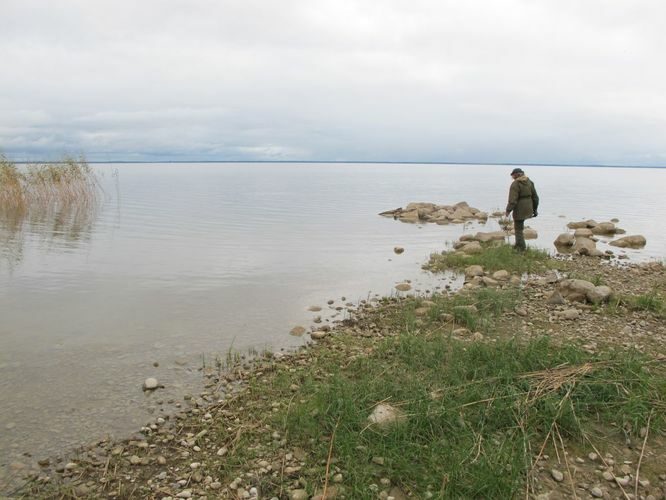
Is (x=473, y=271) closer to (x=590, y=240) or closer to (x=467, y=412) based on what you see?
(x=590, y=240)

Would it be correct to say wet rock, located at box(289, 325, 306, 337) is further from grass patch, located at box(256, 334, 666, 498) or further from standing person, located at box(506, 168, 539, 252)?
standing person, located at box(506, 168, 539, 252)

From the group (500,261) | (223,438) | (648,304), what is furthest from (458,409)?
(500,261)

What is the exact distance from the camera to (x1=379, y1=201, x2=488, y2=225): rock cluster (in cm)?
3281

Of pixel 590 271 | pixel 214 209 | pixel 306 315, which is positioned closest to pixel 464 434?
pixel 306 315

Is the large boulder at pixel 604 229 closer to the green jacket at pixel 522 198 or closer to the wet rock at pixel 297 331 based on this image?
the green jacket at pixel 522 198

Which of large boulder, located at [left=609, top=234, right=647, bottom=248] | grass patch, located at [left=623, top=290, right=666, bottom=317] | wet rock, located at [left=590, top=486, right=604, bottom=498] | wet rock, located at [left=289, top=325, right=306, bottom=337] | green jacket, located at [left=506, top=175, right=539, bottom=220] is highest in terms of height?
green jacket, located at [left=506, top=175, right=539, bottom=220]

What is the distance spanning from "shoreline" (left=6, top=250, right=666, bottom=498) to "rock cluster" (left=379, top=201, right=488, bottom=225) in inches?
918

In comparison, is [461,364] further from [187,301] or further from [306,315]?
[187,301]

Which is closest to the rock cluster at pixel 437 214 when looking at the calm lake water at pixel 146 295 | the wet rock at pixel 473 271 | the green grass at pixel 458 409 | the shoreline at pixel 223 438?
the calm lake water at pixel 146 295

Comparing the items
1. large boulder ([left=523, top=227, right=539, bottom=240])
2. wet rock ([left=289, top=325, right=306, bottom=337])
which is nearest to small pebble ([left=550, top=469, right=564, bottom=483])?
wet rock ([left=289, top=325, right=306, bottom=337])

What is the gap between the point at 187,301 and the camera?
12039mm

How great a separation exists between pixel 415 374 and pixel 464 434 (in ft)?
5.37

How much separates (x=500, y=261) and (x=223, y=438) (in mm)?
11739

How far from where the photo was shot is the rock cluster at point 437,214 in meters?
32.8
